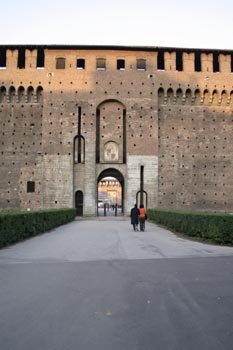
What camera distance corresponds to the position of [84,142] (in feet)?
88.0

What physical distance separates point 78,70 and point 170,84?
799 cm

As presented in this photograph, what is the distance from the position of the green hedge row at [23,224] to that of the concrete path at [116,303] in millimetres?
2051

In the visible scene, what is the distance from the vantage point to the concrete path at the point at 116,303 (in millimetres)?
2990

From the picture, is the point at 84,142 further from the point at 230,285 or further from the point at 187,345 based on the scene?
the point at 187,345

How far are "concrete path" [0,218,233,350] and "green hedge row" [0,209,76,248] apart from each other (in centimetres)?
205

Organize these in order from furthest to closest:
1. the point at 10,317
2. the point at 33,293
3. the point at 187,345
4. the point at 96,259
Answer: the point at 96,259
the point at 33,293
the point at 10,317
the point at 187,345

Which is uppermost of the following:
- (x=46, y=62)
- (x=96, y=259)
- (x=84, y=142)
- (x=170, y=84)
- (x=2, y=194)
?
(x=46, y=62)

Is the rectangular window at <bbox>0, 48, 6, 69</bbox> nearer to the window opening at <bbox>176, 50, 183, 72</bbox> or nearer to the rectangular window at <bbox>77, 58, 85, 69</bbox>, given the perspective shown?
the rectangular window at <bbox>77, 58, 85, 69</bbox>

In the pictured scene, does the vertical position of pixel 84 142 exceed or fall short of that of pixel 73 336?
it exceeds it

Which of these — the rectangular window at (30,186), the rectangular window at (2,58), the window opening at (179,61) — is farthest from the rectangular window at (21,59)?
the window opening at (179,61)

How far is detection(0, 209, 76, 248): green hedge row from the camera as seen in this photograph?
9.50 metres

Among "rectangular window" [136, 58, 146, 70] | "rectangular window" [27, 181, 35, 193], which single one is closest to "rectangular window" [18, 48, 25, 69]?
"rectangular window" [136, 58, 146, 70]

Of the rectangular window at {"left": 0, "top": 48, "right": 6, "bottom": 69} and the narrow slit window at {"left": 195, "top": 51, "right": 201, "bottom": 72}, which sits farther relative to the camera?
the narrow slit window at {"left": 195, "top": 51, "right": 201, "bottom": 72}

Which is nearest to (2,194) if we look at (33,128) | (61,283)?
(33,128)
